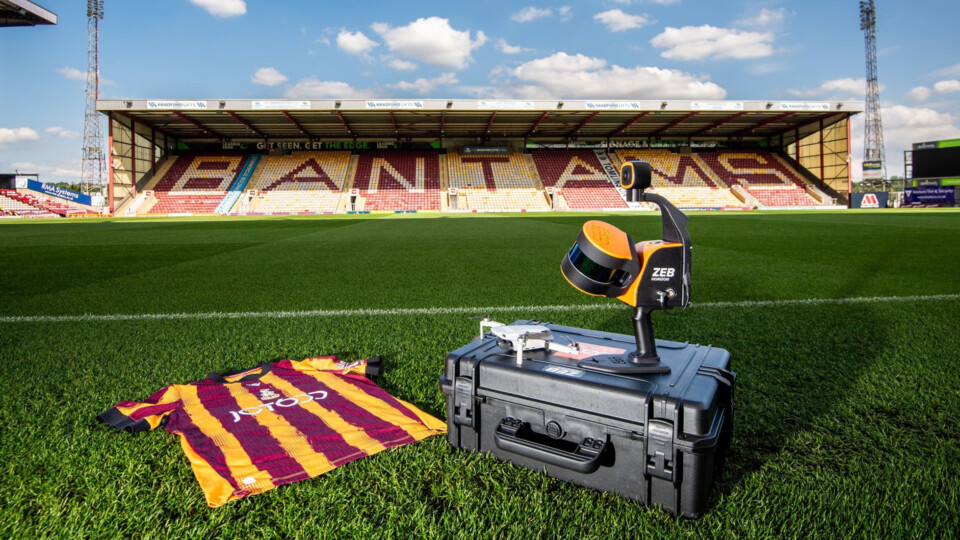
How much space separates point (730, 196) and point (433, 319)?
3921 cm

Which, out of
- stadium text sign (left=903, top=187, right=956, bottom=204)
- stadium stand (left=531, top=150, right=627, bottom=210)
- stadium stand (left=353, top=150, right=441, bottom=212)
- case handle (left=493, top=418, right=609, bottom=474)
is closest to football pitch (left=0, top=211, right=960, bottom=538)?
case handle (left=493, top=418, right=609, bottom=474)

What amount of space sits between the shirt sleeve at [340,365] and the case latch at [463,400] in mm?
907

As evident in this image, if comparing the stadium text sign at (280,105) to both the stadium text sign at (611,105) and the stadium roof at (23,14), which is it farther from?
the stadium text sign at (611,105)

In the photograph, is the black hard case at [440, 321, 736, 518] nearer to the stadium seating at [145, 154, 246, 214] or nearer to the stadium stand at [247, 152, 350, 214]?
the stadium stand at [247, 152, 350, 214]

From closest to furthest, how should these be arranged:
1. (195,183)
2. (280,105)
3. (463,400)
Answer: (463,400) < (280,105) < (195,183)

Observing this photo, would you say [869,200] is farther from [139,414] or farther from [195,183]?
[195,183]

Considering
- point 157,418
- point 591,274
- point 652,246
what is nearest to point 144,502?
point 157,418

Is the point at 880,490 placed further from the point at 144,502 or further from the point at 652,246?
the point at 144,502

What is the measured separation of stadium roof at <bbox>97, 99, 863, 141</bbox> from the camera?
30797mm

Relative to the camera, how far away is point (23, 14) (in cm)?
2506

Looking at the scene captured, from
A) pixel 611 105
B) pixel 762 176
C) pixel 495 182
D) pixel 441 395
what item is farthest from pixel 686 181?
pixel 441 395

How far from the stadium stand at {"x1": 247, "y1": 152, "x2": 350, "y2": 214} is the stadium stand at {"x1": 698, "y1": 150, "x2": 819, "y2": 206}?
29.5 m

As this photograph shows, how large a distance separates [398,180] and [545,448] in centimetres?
3821

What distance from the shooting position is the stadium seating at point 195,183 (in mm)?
34031
